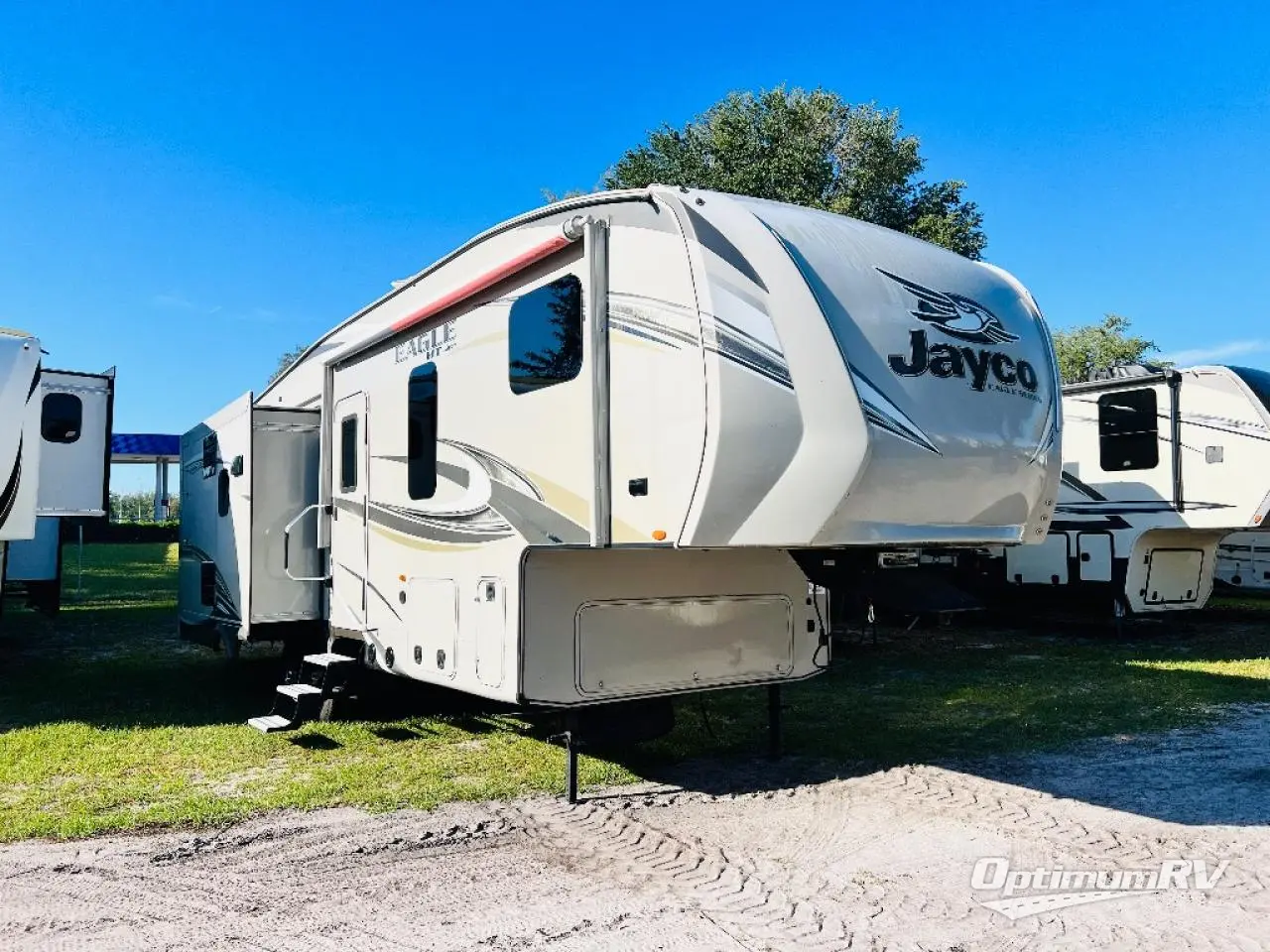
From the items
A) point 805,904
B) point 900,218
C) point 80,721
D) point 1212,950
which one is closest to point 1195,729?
point 1212,950

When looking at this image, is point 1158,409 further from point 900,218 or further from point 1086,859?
point 900,218

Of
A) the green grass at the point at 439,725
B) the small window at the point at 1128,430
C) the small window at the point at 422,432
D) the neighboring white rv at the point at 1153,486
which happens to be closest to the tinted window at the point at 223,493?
the green grass at the point at 439,725

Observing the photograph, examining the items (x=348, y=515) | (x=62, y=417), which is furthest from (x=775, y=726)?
(x=62, y=417)

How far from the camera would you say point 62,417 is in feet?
34.0

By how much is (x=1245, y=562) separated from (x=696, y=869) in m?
11.3

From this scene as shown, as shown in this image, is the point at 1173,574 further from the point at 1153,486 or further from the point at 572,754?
the point at 572,754

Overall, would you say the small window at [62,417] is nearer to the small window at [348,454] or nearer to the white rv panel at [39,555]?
the white rv panel at [39,555]

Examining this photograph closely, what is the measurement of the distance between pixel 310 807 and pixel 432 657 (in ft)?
3.21

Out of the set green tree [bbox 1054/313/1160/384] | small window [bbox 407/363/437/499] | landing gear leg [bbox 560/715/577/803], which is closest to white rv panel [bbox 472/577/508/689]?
landing gear leg [bbox 560/715/577/803]

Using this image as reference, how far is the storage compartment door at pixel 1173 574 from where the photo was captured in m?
11.1

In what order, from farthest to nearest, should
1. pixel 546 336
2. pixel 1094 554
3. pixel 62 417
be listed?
pixel 1094 554 < pixel 62 417 < pixel 546 336

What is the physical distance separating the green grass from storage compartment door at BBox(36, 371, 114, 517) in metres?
1.63

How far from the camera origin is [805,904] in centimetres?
389

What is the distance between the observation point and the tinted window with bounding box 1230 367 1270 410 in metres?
10.3
